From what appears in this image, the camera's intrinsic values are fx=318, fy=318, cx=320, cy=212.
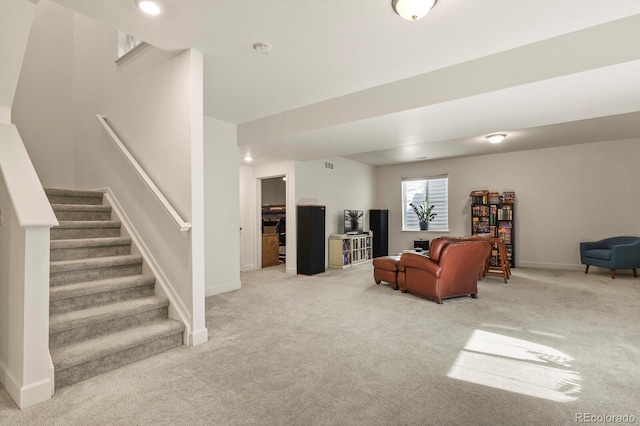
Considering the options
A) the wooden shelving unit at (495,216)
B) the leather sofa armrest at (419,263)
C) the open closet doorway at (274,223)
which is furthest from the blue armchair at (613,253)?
the open closet doorway at (274,223)

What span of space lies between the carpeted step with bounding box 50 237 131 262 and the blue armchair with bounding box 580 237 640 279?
7.49 metres

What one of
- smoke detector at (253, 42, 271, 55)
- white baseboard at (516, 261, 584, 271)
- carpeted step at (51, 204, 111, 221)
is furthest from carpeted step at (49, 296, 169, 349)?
white baseboard at (516, 261, 584, 271)

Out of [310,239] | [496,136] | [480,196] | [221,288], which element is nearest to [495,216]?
[480,196]

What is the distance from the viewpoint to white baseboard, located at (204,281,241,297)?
463 centimetres

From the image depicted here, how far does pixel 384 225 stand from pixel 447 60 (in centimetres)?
589

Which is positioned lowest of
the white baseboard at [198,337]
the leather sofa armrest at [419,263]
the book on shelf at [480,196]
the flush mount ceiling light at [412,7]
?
the white baseboard at [198,337]

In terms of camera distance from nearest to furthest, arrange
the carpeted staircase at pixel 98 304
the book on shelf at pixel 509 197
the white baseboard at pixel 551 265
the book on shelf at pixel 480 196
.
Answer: the carpeted staircase at pixel 98 304 → the white baseboard at pixel 551 265 → the book on shelf at pixel 509 197 → the book on shelf at pixel 480 196

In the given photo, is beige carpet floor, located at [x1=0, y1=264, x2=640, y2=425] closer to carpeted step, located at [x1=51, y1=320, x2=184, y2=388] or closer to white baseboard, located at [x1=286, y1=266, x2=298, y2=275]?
carpeted step, located at [x1=51, y1=320, x2=184, y2=388]

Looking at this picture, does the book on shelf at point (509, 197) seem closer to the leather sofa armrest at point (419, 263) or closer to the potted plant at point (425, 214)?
the potted plant at point (425, 214)

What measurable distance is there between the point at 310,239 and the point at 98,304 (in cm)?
392

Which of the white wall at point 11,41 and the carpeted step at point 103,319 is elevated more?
the white wall at point 11,41

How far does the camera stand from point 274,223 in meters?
8.23

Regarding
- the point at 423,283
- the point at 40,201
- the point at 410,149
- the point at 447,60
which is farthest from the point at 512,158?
the point at 40,201

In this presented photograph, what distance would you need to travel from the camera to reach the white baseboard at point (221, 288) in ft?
15.2
